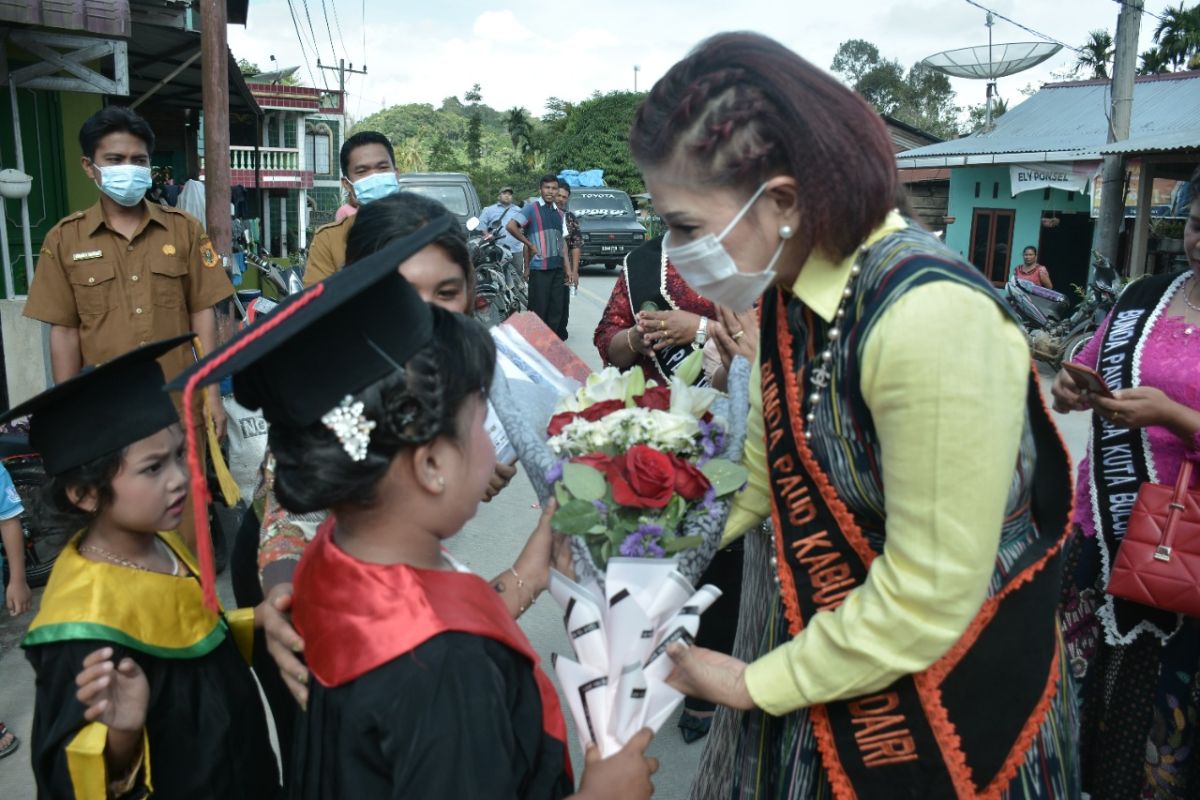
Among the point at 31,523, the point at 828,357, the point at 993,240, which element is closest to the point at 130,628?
the point at 828,357

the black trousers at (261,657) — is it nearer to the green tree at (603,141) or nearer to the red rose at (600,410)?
the red rose at (600,410)

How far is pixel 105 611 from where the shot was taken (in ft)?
6.47

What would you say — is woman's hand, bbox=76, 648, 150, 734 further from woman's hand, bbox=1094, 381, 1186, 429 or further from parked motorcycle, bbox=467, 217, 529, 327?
parked motorcycle, bbox=467, 217, 529, 327

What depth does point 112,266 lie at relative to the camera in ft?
14.7

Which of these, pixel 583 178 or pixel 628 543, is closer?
pixel 628 543

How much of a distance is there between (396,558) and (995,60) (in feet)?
65.6

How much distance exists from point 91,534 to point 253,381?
103 centimetres

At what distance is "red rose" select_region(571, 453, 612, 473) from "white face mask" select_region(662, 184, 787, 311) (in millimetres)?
365

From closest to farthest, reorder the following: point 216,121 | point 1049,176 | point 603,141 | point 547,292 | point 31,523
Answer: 1. point 31,523
2. point 216,121
3. point 547,292
4. point 1049,176
5. point 603,141

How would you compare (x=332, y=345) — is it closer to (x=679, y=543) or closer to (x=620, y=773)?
(x=679, y=543)

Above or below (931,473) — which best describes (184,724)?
below

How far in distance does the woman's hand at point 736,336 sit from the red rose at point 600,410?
2.47ft

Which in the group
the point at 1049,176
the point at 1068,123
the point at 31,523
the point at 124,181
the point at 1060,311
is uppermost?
the point at 1068,123

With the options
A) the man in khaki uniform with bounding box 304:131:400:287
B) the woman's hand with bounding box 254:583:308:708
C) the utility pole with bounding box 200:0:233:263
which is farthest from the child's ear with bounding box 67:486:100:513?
the utility pole with bounding box 200:0:233:263
